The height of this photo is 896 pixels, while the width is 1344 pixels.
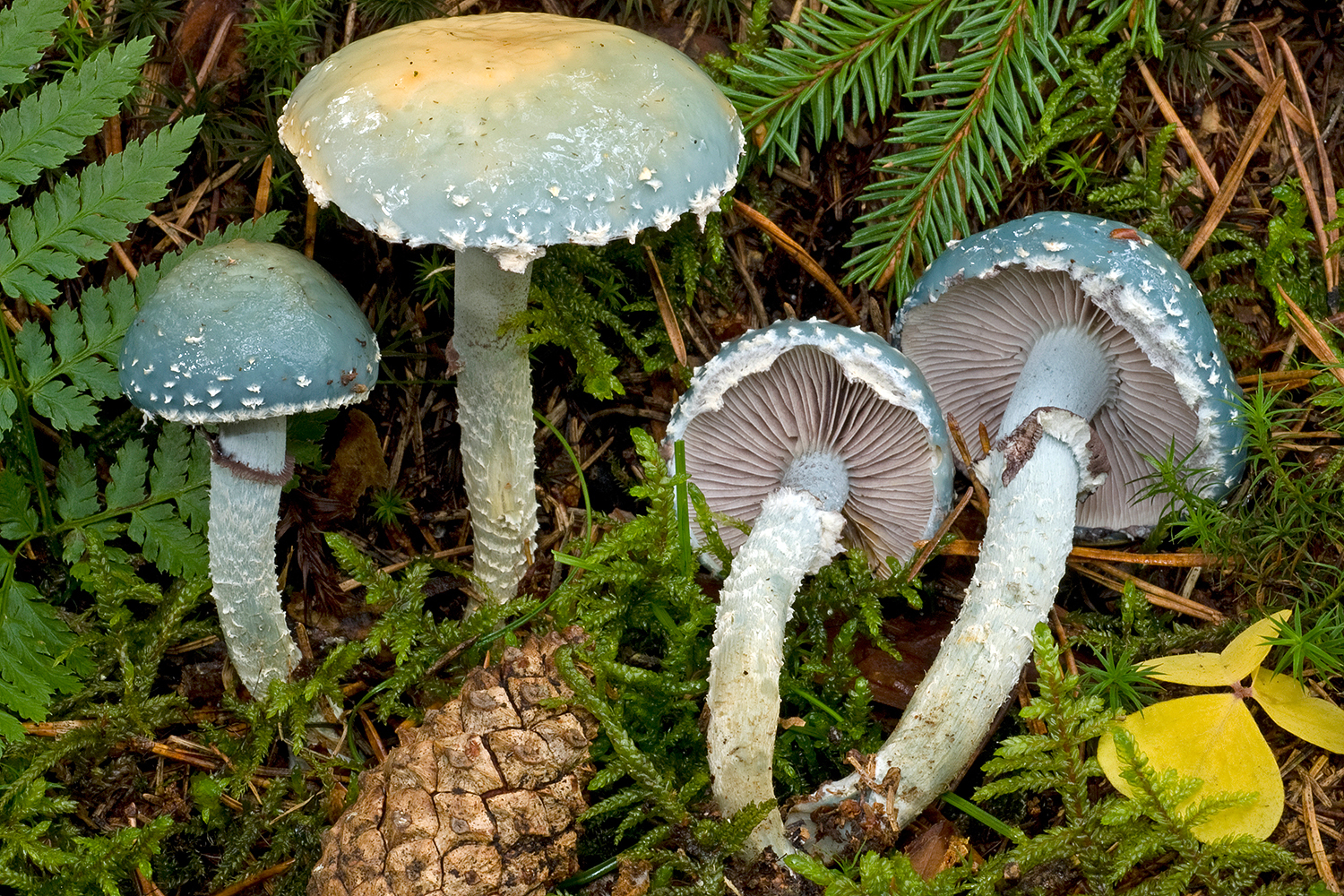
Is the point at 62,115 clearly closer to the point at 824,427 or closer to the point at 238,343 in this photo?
the point at 238,343

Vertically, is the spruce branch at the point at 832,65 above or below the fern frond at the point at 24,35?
above

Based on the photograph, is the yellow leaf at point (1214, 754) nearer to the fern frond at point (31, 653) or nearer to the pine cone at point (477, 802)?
the pine cone at point (477, 802)

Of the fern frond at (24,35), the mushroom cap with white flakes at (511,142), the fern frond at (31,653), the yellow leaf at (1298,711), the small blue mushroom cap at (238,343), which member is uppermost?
the mushroom cap with white flakes at (511,142)

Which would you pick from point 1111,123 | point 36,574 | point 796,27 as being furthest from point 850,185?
point 36,574

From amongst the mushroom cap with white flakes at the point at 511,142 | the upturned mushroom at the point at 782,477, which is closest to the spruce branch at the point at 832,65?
the mushroom cap with white flakes at the point at 511,142

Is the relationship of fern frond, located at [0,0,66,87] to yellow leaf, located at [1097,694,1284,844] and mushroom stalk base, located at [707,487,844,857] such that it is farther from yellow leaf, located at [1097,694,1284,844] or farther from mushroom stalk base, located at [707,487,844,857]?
yellow leaf, located at [1097,694,1284,844]
